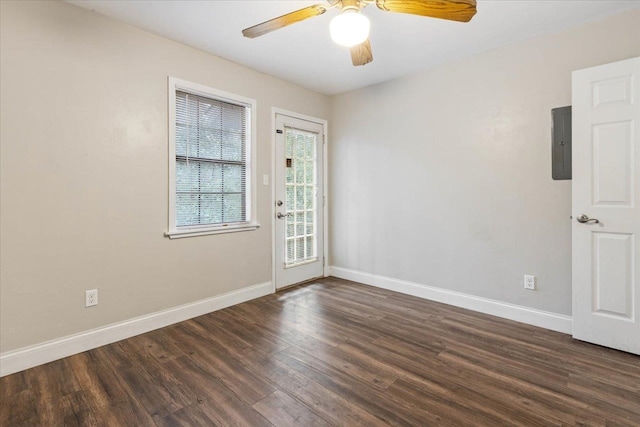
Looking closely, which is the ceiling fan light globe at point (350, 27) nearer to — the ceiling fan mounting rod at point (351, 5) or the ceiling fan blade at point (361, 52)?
the ceiling fan mounting rod at point (351, 5)

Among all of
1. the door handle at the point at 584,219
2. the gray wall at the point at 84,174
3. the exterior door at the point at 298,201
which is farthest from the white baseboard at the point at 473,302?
the gray wall at the point at 84,174

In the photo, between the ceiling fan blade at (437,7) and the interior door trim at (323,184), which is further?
the interior door trim at (323,184)

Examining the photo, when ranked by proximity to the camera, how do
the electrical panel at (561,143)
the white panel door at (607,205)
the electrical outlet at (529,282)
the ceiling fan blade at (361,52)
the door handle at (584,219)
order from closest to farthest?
the ceiling fan blade at (361,52)
the white panel door at (607,205)
the door handle at (584,219)
the electrical panel at (561,143)
the electrical outlet at (529,282)

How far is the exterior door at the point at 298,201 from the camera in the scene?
3760 mm

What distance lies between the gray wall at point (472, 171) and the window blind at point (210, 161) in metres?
1.54

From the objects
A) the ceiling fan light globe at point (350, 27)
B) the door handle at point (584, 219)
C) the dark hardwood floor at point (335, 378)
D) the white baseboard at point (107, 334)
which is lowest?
the dark hardwood floor at point (335, 378)

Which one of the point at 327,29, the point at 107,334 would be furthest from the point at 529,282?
the point at 107,334

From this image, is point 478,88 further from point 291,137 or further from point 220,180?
point 220,180

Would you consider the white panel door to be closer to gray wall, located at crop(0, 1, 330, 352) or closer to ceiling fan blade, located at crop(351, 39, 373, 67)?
ceiling fan blade, located at crop(351, 39, 373, 67)

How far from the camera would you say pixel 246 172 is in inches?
135

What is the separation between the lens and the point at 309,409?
5.53 ft

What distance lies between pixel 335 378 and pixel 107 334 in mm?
1872

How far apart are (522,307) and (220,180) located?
3201 millimetres

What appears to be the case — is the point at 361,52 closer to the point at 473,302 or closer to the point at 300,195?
the point at 300,195
